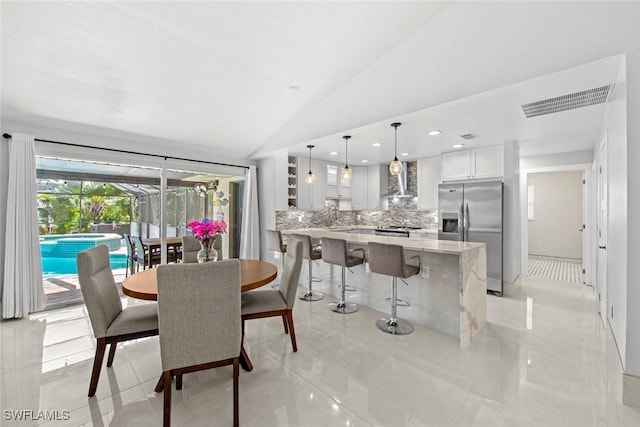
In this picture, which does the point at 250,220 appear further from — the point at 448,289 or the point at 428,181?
the point at 448,289

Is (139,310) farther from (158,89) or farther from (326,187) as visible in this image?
(326,187)

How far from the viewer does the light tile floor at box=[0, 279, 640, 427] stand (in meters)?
1.72

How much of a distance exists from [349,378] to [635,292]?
2.09m

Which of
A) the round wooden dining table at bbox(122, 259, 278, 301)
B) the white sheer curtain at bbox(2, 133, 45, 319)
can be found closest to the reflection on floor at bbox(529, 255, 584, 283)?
the round wooden dining table at bbox(122, 259, 278, 301)

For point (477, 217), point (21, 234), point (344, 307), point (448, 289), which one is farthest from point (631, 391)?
point (21, 234)

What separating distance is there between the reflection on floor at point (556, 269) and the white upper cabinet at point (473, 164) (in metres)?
2.50

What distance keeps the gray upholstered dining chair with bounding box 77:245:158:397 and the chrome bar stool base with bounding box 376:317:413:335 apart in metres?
2.17

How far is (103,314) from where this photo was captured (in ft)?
6.20

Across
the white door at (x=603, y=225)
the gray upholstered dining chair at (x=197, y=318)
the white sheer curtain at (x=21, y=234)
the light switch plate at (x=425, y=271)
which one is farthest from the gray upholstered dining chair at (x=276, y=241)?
the white door at (x=603, y=225)

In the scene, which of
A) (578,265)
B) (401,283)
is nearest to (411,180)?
(401,283)

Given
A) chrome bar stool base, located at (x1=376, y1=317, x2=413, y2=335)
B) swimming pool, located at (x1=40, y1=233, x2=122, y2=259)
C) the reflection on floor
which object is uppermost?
swimming pool, located at (x1=40, y1=233, x2=122, y2=259)

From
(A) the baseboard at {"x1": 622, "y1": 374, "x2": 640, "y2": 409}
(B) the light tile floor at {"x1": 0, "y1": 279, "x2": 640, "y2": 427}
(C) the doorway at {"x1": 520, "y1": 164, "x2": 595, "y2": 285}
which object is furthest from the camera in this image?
(C) the doorway at {"x1": 520, "y1": 164, "x2": 595, "y2": 285}

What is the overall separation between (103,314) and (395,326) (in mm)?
2627

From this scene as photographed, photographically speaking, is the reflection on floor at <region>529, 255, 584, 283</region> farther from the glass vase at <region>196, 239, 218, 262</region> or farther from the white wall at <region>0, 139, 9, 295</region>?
the white wall at <region>0, 139, 9, 295</region>
